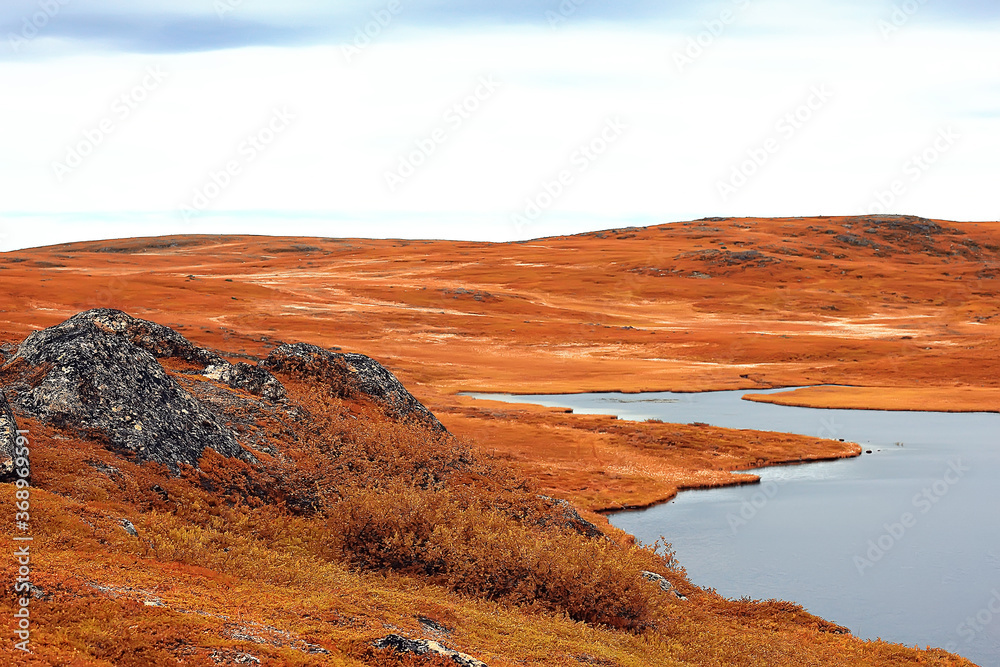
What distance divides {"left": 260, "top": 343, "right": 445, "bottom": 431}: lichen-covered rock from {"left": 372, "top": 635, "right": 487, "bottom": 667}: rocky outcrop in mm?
12804

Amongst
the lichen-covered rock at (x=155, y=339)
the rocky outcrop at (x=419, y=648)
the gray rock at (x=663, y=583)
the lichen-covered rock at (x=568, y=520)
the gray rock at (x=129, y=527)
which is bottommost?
the gray rock at (x=663, y=583)

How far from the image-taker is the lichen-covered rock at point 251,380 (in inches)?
732

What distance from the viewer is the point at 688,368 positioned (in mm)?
72562

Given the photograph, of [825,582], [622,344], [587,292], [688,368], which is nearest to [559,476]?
[825,582]

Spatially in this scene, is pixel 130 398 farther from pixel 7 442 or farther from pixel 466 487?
pixel 466 487

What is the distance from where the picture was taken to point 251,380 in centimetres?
1886

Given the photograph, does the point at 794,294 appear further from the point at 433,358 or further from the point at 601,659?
the point at 601,659

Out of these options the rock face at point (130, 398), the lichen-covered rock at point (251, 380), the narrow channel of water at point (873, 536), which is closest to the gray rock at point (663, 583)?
the narrow channel of water at point (873, 536)

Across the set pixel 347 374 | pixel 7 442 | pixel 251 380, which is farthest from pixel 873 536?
pixel 7 442

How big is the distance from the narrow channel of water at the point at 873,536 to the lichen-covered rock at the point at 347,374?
9.79m

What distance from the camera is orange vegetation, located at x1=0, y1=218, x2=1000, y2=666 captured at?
920 cm

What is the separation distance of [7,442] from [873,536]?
86.1 feet

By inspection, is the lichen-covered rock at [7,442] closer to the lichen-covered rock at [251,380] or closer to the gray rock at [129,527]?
the gray rock at [129,527]

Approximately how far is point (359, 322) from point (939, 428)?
62.8 metres
